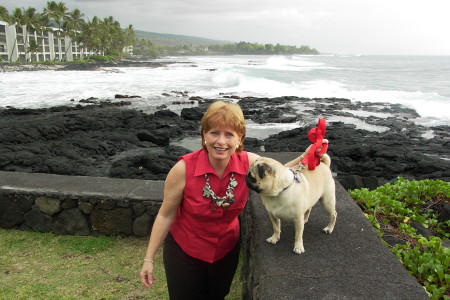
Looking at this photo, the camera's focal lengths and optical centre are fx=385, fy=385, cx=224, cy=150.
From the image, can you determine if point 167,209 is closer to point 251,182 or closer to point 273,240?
point 251,182

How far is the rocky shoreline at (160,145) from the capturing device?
9.43 meters

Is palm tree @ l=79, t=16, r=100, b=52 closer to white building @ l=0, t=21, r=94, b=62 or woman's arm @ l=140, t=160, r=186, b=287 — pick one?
white building @ l=0, t=21, r=94, b=62

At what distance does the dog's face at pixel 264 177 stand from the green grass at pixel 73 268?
1.63 metres

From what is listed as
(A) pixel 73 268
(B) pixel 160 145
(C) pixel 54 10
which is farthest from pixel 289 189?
(C) pixel 54 10

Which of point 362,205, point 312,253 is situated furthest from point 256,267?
point 362,205

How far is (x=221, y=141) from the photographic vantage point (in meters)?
2.21

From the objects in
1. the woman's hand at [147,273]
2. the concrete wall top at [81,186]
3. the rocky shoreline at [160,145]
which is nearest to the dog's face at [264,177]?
the woman's hand at [147,273]

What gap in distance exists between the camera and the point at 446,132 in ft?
54.6

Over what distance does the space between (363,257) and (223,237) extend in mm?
1015

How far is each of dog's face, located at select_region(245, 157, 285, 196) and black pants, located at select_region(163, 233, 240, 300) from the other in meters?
0.53

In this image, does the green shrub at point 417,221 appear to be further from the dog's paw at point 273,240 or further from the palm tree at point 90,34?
the palm tree at point 90,34

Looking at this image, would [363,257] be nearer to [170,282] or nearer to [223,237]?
[223,237]

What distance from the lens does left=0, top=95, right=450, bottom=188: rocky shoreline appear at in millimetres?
9430

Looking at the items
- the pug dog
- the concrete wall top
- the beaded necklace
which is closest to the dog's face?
the pug dog
